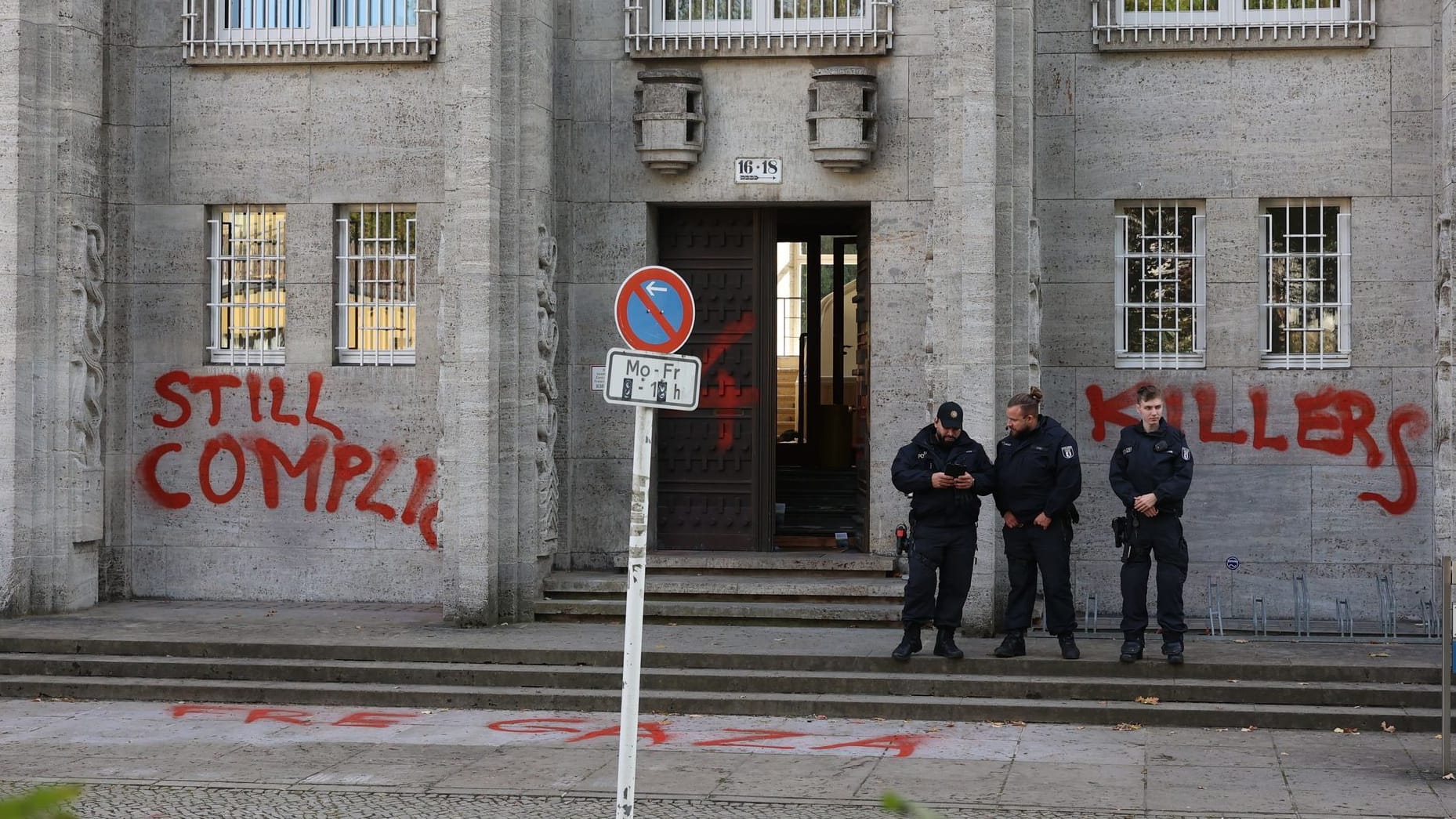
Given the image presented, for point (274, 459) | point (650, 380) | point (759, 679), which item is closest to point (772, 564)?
point (759, 679)

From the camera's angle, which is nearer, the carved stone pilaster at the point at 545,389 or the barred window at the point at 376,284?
the carved stone pilaster at the point at 545,389

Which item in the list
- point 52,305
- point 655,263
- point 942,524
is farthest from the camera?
point 655,263

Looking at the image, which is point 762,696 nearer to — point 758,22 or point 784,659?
point 784,659

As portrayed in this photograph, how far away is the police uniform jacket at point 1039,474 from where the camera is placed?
11273 mm

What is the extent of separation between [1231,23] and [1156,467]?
480 centimetres

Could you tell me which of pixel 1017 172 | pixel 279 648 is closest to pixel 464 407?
pixel 279 648

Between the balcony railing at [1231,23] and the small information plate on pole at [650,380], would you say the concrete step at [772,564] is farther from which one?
the small information plate on pole at [650,380]

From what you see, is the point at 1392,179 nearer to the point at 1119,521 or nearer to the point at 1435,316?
the point at 1435,316

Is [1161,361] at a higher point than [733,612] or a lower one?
higher

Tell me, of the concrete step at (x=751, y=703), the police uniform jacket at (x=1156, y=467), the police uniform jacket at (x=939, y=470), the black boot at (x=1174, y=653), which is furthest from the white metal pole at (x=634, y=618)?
the black boot at (x=1174, y=653)

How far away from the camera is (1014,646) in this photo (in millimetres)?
11461

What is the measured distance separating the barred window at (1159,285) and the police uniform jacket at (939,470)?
3234 millimetres

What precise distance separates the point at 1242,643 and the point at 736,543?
15.2 ft

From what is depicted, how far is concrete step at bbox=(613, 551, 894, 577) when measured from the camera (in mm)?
13977
